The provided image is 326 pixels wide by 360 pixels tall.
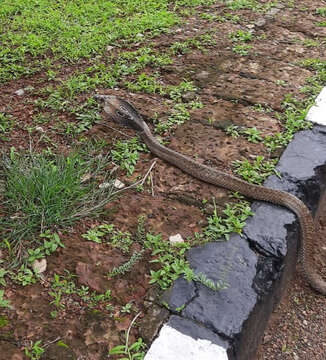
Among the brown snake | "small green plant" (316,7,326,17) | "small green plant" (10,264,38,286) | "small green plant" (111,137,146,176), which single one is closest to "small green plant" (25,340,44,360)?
"small green plant" (10,264,38,286)

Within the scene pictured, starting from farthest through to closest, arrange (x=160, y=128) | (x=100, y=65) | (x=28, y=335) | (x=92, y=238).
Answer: (x=100, y=65) < (x=160, y=128) < (x=92, y=238) < (x=28, y=335)

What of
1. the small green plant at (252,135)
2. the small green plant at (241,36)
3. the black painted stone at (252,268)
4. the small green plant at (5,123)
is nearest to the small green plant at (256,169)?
the black painted stone at (252,268)

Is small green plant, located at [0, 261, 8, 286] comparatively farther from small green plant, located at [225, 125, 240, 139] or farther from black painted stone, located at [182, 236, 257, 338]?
small green plant, located at [225, 125, 240, 139]

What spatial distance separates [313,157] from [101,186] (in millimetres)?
1580

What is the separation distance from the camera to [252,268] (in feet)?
8.39

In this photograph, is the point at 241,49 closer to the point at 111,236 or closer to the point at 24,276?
the point at 111,236

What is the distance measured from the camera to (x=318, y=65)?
4.66 metres

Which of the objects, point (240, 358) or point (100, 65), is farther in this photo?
point (100, 65)

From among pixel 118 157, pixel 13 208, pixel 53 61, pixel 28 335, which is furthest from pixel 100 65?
pixel 28 335

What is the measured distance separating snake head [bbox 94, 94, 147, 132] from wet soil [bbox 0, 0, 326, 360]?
0.20 m

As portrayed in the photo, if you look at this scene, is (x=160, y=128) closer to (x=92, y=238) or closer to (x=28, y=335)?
(x=92, y=238)

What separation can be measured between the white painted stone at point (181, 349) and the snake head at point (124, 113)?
1734mm

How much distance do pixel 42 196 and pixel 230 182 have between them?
1231mm

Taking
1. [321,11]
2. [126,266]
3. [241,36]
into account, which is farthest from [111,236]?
[321,11]
